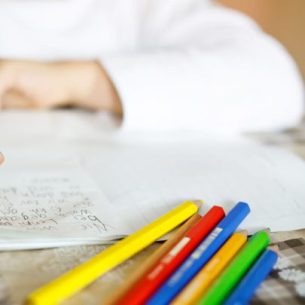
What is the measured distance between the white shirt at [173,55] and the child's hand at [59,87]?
0.07 ft

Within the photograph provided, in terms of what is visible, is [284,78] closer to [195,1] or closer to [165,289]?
[195,1]

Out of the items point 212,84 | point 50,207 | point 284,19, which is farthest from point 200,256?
point 284,19

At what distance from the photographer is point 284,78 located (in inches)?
23.6

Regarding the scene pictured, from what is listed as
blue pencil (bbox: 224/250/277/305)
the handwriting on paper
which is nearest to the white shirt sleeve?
the handwriting on paper

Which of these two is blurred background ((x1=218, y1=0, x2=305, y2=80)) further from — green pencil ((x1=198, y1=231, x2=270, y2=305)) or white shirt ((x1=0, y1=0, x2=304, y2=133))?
green pencil ((x1=198, y1=231, x2=270, y2=305))

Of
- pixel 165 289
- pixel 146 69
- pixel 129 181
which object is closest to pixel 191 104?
pixel 146 69

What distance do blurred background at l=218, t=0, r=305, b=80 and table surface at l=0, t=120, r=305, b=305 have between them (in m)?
0.65

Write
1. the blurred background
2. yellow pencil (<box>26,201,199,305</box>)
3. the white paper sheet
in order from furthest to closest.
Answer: the blurred background, the white paper sheet, yellow pencil (<box>26,201,199,305</box>)

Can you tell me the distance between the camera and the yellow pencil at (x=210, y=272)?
24cm

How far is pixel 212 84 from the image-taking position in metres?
0.55

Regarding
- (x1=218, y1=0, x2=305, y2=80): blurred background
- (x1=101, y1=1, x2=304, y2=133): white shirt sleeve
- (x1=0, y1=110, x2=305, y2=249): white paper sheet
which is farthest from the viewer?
(x1=218, y1=0, x2=305, y2=80): blurred background

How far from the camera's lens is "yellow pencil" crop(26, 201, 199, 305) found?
0.23 meters

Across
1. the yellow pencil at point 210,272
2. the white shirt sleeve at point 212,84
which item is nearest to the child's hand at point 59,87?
the white shirt sleeve at point 212,84

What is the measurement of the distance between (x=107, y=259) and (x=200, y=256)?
0.16 feet
